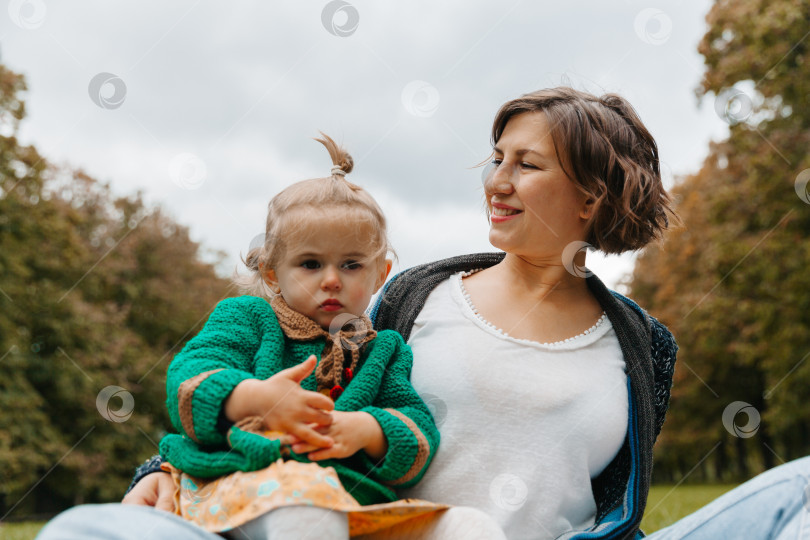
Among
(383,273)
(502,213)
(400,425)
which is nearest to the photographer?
(400,425)

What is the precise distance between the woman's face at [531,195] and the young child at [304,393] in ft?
1.70

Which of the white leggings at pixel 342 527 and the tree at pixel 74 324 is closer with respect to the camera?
the white leggings at pixel 342 527

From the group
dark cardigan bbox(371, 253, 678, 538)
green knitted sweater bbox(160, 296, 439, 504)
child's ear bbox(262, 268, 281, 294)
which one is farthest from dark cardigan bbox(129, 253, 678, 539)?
child's ear bbox(262, 268, 281, 294)

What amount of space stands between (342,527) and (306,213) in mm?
852

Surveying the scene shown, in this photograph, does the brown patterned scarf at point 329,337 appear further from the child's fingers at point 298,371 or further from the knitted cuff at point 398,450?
the child's fingers at point 298,371

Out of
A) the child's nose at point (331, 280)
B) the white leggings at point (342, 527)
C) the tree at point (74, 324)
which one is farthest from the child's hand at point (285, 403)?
the tree at point (74, 324)

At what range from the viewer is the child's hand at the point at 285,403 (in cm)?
188

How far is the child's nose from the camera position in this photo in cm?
219

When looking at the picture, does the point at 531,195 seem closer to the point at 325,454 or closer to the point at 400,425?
the point at 400,425

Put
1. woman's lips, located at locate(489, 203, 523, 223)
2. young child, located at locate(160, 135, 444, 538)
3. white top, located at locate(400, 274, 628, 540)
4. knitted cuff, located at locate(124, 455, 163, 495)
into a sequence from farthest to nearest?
woman's lips, located at locate(489, 203, 523, 223)
white top, located at locate(400, 274, 628, 540)
knitted cuff, located at locate(124, 455, 163, 495)
young child, located at locate(160, 135, 444, 538)

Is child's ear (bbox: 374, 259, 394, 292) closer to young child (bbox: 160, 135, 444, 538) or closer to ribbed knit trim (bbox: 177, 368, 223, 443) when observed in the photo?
young child (bbox: 160, 135, 444, 538)

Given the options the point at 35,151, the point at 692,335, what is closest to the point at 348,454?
the point at 35,151

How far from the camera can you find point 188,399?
Result: 6.34ft

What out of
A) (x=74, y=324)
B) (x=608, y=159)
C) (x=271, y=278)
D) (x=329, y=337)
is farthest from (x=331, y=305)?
(x=74, y=324)
